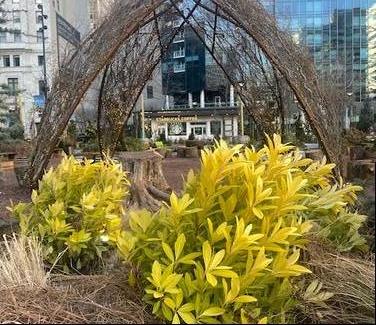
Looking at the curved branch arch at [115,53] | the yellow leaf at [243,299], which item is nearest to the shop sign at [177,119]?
the curved branch arch at [115,53]

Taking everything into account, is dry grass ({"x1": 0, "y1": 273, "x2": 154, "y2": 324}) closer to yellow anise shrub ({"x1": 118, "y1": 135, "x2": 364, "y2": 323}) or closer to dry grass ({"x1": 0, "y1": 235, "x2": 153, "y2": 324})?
dry grass ({"x1": 0, "y1": 235, "x2": 153, "y2": 324})

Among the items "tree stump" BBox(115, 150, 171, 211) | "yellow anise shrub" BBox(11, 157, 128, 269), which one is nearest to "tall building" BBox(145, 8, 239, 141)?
"tree stump" BBox(115, 150, 171, 211)

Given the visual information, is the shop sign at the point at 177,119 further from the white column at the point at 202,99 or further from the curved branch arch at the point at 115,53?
the curved branch arch at the point at 115,53

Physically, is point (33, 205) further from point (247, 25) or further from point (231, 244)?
point (247, 25)

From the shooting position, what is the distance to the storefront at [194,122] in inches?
2215

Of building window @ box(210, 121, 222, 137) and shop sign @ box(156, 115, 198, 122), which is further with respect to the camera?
building window @ box(210, 121, 222, 137)

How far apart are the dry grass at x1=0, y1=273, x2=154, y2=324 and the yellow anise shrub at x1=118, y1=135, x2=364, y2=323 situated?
0.35ft

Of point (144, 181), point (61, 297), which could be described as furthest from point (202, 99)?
point (61, 297)

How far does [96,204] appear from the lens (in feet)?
12.3

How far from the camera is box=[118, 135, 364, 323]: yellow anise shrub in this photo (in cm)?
205

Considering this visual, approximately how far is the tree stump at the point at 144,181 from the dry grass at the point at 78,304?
11.9 feet

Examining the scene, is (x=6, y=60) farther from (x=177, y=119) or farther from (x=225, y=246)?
(x=225, y=246)

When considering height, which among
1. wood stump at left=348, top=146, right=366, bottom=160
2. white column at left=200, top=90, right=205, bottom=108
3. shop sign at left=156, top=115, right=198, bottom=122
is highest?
white column at left=200, top=90, right=205, bottom=108

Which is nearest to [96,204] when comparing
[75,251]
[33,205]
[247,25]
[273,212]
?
[75,251]
